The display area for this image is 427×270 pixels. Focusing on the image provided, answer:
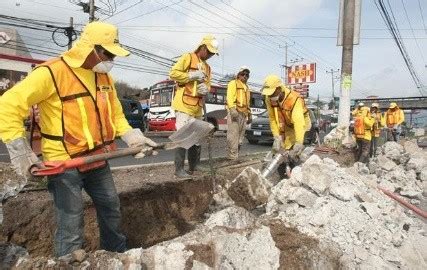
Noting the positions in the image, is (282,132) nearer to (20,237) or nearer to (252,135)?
(20,237)

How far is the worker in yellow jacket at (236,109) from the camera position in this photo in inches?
316

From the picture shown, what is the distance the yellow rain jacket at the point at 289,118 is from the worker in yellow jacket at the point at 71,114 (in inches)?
115

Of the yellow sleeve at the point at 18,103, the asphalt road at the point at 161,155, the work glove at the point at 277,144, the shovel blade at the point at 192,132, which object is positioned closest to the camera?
the yellow sleeve at the point at 18,103

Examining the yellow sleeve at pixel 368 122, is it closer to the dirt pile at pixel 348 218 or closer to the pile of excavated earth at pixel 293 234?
the pile of excavated earth at pixel 293 234

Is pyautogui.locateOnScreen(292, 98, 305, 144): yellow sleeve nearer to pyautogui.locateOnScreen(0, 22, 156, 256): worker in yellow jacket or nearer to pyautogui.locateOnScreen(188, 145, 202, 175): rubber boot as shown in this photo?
pyautogui.locateOnScreen(188, 145, 202, 175): rubber boot

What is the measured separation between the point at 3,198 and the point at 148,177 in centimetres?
202

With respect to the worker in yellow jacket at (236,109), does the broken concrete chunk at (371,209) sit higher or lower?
lower

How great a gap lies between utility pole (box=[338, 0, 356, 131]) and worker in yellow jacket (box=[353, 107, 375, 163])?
1.12ft

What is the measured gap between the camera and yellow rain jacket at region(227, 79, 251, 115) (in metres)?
8.09

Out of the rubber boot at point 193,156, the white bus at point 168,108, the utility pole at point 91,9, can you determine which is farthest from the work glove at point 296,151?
the utility pole at point 91,9

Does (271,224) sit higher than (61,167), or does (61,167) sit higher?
(61,167)

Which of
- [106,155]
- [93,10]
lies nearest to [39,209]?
[106,155]

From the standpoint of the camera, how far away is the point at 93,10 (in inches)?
830

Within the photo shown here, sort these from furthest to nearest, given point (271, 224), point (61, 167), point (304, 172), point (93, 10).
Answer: point (93, 10)
point (304, 172)
point (271, 224)
point (61, 167)
